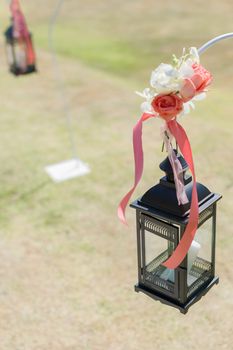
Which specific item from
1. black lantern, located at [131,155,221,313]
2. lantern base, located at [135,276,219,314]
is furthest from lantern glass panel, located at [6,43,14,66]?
lantern base, located at [135,276,219,314]

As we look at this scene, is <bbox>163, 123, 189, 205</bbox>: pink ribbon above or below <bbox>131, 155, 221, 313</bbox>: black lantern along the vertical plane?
above

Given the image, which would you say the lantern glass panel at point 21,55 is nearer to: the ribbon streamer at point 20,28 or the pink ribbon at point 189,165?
the ribbon streamer at point 20,28

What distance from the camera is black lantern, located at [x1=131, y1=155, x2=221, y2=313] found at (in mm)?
4148

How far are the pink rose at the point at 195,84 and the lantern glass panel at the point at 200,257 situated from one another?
130cm

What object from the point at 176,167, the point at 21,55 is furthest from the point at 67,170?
the point at 176,167

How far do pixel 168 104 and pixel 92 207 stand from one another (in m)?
5.36

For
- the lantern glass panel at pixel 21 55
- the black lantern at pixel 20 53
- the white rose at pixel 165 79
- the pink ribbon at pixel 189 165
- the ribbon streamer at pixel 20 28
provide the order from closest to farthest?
the white rose at pixel 165 79, the pink ribbon at pixel 189 165, the ribbon streamer at pixel 20 28, the black lantern at pixel 20 53, the lantern glass panel at pixel 21 55

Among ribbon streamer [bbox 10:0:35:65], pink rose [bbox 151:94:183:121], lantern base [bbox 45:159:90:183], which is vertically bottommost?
lantern base [bbox 45:159:90:183]

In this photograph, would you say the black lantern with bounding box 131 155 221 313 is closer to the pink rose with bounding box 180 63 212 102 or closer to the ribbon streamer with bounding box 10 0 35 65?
the pink rose with bounding box 180 63 212 102

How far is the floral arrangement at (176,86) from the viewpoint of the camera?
368 cm

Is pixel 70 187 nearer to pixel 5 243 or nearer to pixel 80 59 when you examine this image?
pixel 5 243

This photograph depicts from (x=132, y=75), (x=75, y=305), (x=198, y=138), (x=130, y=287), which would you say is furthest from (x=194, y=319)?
(x=132, y=75)

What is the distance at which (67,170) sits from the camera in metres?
10.2

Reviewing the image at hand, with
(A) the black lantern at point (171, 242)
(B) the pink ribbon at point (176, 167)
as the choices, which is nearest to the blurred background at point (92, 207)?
(A) the black lantern at point (171, 242)
